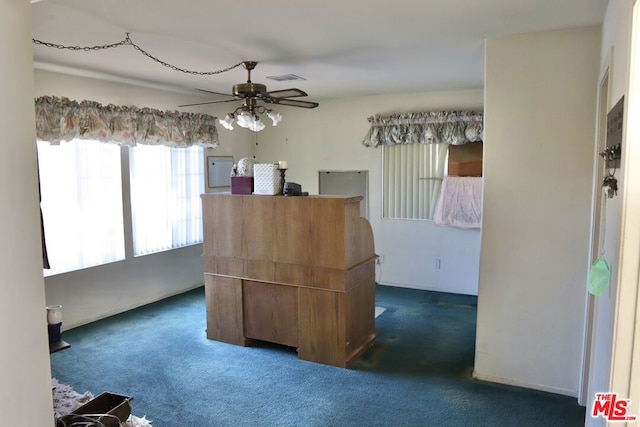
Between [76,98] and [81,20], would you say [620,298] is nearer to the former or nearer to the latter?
[81,20]

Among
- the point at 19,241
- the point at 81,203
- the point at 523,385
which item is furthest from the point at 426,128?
the point at 19,241

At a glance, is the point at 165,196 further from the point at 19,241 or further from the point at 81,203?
the point at 19,241

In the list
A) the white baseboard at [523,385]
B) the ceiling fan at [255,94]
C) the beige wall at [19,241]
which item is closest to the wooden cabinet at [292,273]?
the ceiling fan at [255,94]

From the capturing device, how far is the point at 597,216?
2.71 meters

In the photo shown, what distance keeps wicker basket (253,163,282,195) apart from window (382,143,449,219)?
7.77 feet

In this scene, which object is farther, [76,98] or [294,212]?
[76,98]

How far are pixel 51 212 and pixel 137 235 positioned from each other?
1039mm

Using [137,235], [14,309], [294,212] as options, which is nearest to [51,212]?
[137,235]

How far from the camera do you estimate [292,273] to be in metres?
3.61

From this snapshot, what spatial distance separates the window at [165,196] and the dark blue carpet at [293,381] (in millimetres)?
1061

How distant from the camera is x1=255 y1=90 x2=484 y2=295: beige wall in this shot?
5.39 metres

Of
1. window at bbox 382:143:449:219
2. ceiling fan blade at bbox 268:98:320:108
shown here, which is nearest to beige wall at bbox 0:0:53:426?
ceiling fan blade at bbox 268:98:320:108

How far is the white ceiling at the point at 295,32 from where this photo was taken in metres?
2.46

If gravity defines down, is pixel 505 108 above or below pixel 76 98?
below
